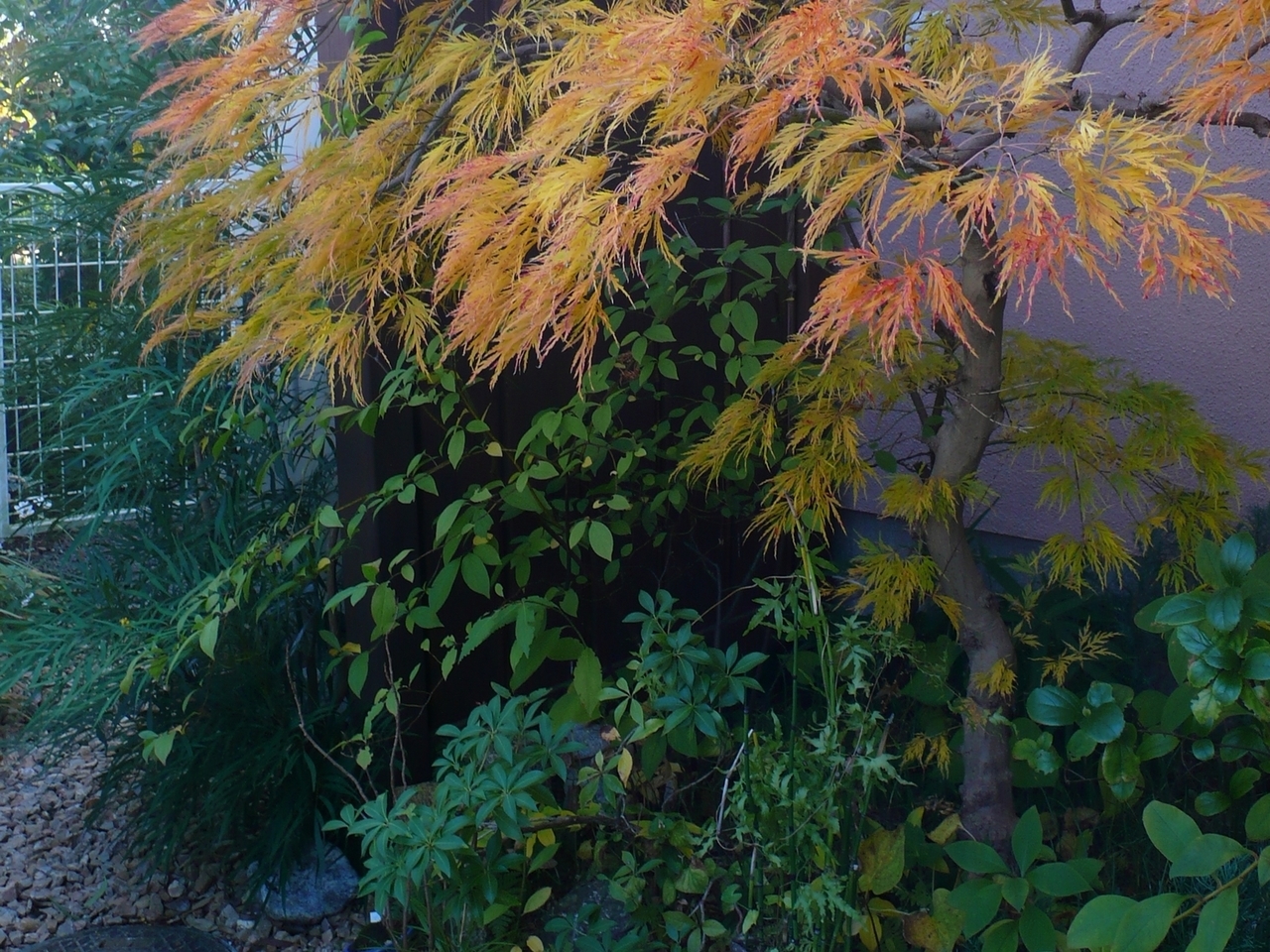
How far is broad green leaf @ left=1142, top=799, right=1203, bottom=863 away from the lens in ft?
5.33

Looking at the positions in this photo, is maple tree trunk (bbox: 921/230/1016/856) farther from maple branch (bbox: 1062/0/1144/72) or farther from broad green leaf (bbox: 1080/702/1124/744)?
maple branch (bbox: 1062/0/1144/72)

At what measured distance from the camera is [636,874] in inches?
82.0

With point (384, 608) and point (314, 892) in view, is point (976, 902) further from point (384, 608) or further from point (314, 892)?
point (314, 892)

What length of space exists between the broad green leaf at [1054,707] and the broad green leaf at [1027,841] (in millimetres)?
158

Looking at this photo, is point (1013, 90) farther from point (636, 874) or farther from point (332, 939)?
point (332, 939)

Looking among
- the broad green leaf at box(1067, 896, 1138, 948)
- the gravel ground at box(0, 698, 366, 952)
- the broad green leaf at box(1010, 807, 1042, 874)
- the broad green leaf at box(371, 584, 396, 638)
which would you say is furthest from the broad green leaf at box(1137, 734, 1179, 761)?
the gravel ground at box(0, 698, 366, 952)

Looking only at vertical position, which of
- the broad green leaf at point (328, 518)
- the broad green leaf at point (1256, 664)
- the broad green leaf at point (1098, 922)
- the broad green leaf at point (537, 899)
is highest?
the broad green leaf at point (1256, 664)

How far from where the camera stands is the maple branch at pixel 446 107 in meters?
2.04

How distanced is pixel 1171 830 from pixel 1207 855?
6cm

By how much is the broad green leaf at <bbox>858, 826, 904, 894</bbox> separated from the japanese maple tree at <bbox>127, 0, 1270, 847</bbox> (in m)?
0.33

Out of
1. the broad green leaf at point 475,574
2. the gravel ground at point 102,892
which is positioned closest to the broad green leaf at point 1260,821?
the broad green leaf at point 475,574

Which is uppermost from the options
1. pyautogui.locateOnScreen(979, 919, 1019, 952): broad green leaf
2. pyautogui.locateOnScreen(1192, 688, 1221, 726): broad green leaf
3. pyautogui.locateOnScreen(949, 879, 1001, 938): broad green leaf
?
pyautogui.locateOnScreen(1192, 688, 1221, 726): broad green leaf

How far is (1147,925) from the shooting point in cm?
158

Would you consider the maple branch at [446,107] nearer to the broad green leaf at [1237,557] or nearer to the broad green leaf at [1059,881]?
the broad green leaf at [1237,557]
